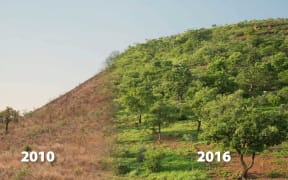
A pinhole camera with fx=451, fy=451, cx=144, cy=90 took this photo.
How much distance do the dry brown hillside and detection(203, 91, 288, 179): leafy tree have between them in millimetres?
8480

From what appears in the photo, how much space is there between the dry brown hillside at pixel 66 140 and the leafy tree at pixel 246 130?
848cm

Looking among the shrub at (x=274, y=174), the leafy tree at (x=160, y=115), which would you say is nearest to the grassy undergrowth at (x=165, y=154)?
the leafy tree at (x=160, y=115)

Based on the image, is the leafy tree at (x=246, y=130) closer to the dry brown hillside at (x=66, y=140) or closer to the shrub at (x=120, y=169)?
the shrub at (x=120, y=169)

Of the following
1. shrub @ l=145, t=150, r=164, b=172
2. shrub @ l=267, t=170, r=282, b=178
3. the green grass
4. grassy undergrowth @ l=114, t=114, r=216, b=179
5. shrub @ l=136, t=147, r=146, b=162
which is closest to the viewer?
shrub @ l=267, t=170, r=282, b=178

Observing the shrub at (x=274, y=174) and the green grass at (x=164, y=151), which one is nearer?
the shrub at (x=274, y=174)

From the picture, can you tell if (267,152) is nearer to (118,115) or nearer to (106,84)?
(118,115)

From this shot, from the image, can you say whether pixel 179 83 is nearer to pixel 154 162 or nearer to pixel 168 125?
pixel 168 125

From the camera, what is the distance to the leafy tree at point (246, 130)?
29906 millimetres

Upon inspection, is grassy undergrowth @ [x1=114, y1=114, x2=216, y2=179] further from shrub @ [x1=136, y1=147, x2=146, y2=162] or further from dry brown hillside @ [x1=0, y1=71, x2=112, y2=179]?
dry brown hillside @ [x1=0, y1=71, x2=112, y2=179]

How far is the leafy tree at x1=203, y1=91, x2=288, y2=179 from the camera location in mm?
29906

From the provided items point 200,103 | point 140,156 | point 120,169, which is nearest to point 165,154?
point 140,156

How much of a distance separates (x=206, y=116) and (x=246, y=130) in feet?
29.4

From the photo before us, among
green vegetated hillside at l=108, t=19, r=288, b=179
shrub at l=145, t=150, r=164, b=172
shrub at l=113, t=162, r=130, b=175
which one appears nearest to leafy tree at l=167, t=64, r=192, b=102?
green vegetated hillside at l=108, t=19, r=288, b=179

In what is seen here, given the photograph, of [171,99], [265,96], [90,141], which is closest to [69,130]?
[90,141]
